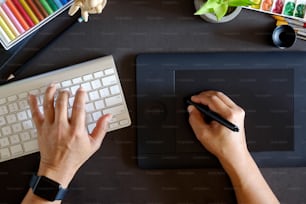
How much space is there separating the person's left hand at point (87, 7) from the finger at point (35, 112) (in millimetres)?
158

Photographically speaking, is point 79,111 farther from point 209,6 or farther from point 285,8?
point 285,8

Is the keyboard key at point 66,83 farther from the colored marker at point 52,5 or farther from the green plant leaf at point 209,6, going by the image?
the green plant leaf at point 209,6

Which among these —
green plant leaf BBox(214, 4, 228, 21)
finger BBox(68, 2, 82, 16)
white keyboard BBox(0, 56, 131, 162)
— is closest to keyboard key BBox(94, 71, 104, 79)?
white keyboard BBox(0, 56, 131, 162)

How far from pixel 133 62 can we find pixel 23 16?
207 mm

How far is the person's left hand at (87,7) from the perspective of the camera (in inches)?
32.2

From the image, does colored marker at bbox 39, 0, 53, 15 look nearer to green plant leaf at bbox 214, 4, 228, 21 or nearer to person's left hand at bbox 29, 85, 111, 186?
person's left hand at bbox 29, 85, 111, 186

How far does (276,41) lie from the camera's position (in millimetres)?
908

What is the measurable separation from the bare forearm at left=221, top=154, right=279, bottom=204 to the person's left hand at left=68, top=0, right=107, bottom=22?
0.35 metres

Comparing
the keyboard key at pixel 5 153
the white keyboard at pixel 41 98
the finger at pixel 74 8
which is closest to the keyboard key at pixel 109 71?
the white keyboard at pixel 41 98

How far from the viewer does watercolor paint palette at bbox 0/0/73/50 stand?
2.84 feet

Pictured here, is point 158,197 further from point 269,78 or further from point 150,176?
point 269,78

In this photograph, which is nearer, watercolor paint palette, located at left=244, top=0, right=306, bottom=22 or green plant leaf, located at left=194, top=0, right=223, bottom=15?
green plant leaf, located at left=194, top=0, right=223, bottom=15

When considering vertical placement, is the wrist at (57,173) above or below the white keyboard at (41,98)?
below

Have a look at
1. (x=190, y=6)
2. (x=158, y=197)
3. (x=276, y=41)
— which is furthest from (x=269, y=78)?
(x=158, y=197)
